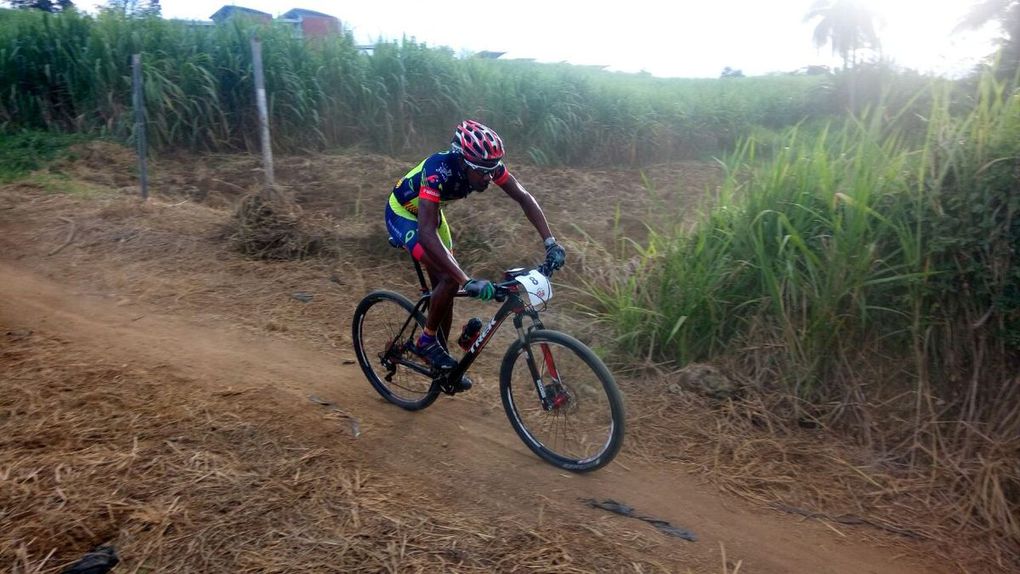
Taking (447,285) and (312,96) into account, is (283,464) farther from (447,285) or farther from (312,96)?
(312,96)

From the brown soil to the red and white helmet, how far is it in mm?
1605

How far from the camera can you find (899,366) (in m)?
4.43

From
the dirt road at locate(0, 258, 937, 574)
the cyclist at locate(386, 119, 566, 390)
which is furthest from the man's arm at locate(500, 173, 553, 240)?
the dirt road at locate(0, 258, 937, 574)

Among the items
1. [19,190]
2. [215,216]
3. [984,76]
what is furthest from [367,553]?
[19,190]

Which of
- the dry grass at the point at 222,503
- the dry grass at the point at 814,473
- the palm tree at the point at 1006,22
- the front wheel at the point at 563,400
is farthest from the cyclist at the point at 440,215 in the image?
the palm tree at the point at 1006,22

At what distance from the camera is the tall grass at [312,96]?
11.0m

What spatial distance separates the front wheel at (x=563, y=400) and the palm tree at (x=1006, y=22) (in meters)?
4.70

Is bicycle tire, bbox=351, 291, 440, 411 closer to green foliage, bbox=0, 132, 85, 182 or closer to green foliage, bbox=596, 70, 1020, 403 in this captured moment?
green foliage, bbox=596, 70, 1020, 403

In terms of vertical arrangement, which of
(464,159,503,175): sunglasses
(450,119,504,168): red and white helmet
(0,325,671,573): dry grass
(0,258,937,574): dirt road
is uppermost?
(450,119,504,168): red and white helmet

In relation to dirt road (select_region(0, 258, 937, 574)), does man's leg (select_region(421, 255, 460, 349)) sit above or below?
above

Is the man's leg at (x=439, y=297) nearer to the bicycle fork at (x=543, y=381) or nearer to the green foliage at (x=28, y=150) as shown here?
the bicycle fork at (x=543, y=381)

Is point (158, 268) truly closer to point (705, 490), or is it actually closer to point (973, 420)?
point (705, 490)

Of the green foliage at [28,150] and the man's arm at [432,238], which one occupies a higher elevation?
the man's arm at [432,238]

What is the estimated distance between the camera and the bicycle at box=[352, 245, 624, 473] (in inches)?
149
